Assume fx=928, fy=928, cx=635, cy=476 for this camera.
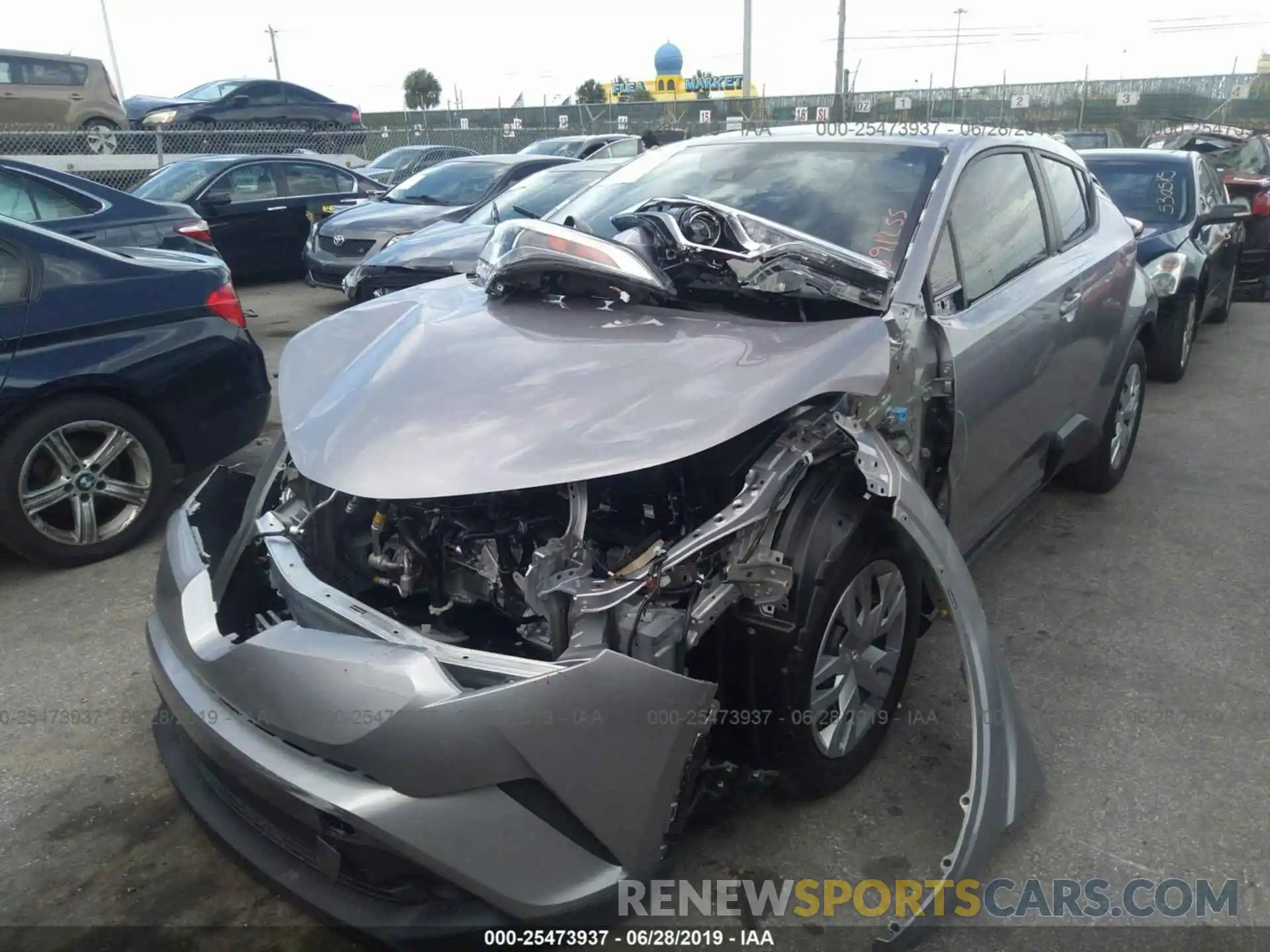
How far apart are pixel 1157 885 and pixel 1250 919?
0.21m

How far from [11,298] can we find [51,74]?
1699 centimetres

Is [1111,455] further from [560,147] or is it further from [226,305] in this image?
[560,147]

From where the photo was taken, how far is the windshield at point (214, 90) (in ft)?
62.8

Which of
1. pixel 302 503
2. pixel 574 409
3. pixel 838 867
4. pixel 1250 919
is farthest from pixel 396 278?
pixel 1250 919

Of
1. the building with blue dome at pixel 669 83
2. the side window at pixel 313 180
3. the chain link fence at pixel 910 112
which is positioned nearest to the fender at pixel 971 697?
the side window at pixel 313 180

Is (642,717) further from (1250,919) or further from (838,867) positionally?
(1250,919)

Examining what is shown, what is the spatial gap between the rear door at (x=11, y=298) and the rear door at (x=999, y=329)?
12.0 feet

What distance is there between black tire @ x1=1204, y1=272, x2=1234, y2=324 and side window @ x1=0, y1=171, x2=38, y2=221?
9902 mm

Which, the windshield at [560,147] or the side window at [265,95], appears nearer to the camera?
the windshield at [560,147]

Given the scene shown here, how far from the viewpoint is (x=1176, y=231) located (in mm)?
6930

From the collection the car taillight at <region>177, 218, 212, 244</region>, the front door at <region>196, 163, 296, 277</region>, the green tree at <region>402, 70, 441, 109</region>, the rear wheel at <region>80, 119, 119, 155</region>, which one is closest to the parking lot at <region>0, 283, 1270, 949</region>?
the car taillight at <region>177, 218, 212, 244</region>

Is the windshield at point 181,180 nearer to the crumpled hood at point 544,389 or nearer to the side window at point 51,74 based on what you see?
the side window at point 51,74

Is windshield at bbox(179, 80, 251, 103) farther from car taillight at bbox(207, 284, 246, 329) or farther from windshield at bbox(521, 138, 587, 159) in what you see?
car taillight at bbox(207, 284, 246, 329)

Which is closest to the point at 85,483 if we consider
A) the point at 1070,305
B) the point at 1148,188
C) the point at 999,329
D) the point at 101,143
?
the point at 999,329
